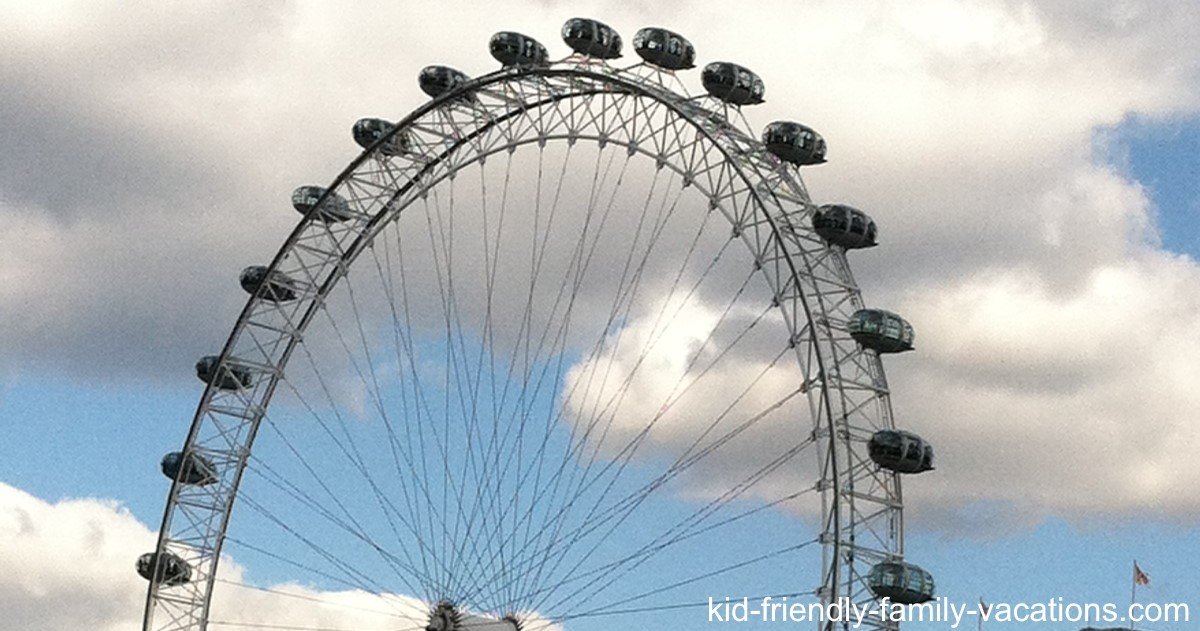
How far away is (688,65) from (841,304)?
27.9ft

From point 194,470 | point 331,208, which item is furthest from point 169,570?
point 331,208

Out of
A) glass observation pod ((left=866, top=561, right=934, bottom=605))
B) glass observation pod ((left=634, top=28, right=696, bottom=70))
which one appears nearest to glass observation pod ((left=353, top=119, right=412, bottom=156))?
glass observation pod ((left=634, top=28, right=696, bottom=70))

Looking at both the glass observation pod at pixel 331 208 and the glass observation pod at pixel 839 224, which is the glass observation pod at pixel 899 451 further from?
the glass observation pod at pixel 331 208

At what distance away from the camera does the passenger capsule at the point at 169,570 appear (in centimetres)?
8112

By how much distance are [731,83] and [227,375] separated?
25593mm

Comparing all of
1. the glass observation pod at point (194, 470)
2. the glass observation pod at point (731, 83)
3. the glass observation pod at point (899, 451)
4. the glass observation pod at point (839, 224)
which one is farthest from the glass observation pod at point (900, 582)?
the glass observation pod at point (194, 470)

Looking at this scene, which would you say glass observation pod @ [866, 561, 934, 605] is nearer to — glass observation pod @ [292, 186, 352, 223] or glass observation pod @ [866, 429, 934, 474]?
glass observation pod @ [866, 429, 934, 474]

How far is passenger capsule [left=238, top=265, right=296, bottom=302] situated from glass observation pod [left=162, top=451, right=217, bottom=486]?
21.0 ft

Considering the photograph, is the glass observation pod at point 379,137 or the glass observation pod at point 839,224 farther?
the glass observation pod at point 379,137

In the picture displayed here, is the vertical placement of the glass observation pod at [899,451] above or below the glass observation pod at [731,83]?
below

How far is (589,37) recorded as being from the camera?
64.6 m

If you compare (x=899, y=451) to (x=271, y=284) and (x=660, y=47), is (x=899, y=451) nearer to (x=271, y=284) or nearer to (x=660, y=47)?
(x=660, y=47)

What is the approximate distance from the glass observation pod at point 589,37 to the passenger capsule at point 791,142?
20.5 feet

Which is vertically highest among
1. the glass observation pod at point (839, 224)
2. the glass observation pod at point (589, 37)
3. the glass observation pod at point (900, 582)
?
the glass observation pod at point (589, 37)
